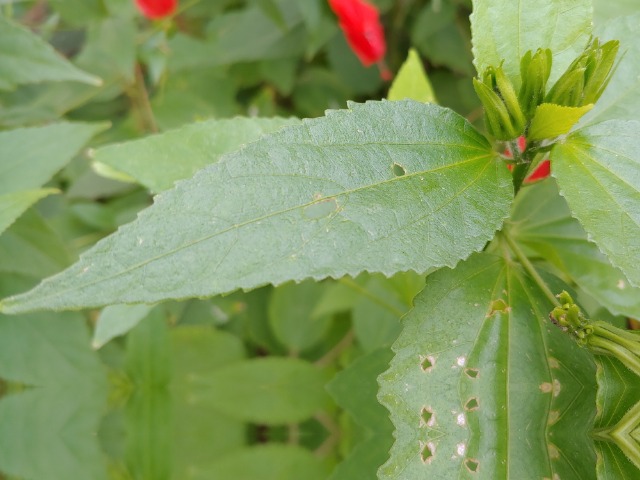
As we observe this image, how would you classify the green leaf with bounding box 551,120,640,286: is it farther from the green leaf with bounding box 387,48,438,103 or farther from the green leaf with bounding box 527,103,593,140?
the green leaf with bounding box 387,48,438,103

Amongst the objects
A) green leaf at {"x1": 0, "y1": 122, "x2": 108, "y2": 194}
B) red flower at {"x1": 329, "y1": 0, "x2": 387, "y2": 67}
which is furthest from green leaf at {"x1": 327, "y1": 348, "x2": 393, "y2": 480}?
red flower at {"x1": 329, "y1": 0, "x2": 387, "y2": 67}

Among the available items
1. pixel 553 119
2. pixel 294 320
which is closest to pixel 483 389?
pixel 553 119

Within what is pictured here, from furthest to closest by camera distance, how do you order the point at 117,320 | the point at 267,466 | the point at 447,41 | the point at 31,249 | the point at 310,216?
the point at 447,41 → the point at 267,466 → the point at 31,249 → the point at 117,320 → the point at 310,216

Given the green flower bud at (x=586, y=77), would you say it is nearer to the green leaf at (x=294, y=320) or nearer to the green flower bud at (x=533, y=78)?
the green flower bud at (x=533, y=78)

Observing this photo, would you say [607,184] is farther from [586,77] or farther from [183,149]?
[183,149]

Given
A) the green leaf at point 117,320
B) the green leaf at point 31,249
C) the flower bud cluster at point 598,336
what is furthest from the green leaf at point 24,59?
the flower bud cluster at point 598,336

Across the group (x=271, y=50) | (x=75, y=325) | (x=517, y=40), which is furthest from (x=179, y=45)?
(x=517, y=40)
